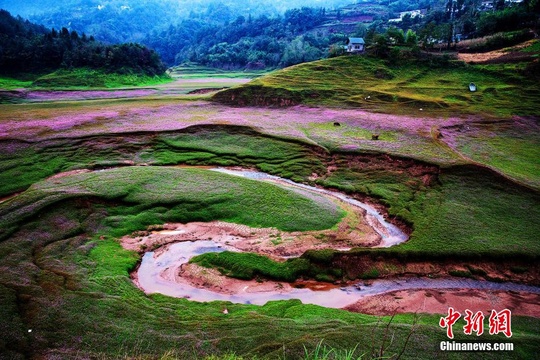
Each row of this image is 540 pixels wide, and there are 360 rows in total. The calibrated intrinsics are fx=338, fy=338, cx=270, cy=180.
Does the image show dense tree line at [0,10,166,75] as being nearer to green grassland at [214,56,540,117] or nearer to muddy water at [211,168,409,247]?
green grassland at [214,56,540,117]

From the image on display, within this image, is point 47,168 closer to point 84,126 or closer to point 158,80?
point 84,126

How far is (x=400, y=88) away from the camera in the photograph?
6700 cm

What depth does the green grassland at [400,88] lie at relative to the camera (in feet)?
188

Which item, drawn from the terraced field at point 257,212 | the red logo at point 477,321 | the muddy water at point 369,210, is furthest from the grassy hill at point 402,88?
the red logo at point 477,321

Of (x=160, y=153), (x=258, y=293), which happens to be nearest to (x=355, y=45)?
(x=160, y=153)

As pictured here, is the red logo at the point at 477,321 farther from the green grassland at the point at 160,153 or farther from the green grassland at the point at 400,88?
the green grassland at the point at 400,88

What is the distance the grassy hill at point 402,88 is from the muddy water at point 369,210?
30.0 metres

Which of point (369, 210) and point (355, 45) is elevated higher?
point (355, 45)

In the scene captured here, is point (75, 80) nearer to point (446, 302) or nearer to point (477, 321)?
point (446, 302)

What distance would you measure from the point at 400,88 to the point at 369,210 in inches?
1815

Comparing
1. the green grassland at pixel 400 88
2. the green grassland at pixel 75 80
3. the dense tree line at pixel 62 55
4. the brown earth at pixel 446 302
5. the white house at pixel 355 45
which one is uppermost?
the dense tree line at pixel 62 55

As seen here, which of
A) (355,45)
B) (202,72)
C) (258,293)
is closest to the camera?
(258,293)

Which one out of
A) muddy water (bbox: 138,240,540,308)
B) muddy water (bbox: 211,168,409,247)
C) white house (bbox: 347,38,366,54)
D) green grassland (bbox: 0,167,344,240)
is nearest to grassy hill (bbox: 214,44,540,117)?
white house (bbox: 347,38,366,54)

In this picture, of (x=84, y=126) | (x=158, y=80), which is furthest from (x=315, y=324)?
(x=158, y=80)
